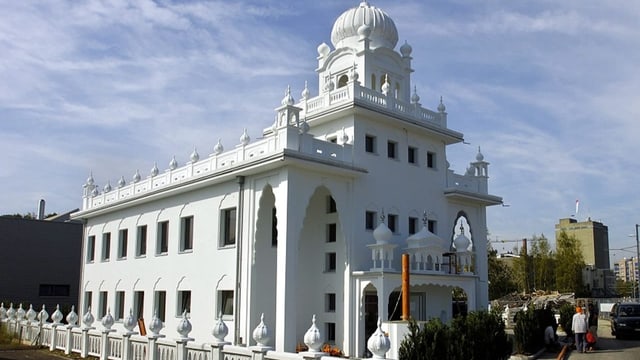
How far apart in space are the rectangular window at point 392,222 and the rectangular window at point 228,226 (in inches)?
233

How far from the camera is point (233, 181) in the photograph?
2369cm

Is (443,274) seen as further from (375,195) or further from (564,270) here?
(564,270)

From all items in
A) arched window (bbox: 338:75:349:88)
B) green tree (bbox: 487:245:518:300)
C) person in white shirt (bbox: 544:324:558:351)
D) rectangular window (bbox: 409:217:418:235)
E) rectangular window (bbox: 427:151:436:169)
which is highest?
arched window (bbox: 338:75:349:88)

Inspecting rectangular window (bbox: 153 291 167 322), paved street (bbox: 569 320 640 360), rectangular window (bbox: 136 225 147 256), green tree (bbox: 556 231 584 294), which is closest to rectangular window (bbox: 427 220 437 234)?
paved street (bbox: 569 320 640 360)

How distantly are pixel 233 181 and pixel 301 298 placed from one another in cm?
500

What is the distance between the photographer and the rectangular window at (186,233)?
2655cm

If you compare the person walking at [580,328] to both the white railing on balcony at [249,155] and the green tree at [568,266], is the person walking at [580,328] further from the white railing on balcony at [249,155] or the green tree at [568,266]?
the green tree at [568,266]

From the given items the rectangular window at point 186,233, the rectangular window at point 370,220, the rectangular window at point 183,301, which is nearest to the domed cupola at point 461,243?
the rectangular window at point 370,220

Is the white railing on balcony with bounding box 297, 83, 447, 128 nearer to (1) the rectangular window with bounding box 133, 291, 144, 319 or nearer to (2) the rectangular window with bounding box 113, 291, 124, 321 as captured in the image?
(1) the rectangular window with bounding box 133, 291, 144, 319

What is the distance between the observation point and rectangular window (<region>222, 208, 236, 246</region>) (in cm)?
2379

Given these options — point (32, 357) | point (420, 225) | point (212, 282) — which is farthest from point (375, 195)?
point (32, 357)

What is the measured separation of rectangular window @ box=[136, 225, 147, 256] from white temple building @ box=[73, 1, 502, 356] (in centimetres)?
30

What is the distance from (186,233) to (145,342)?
10.5 meters

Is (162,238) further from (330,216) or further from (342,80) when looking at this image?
(342,80)
